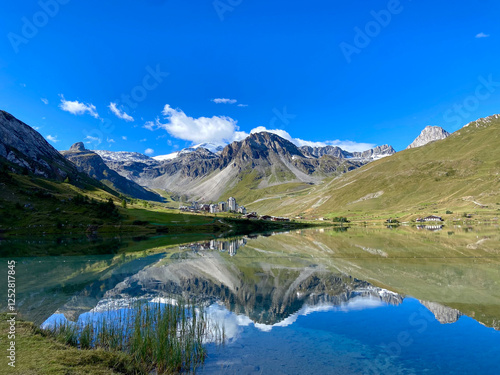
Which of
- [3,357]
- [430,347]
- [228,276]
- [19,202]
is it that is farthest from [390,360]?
[19,202]

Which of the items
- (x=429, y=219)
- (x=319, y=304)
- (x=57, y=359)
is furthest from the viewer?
(x=429, y=219)

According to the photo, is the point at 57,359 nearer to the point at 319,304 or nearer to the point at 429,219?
the point at 319,304

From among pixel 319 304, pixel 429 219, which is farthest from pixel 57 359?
pixel 429 219

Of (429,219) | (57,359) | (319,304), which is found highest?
(429,219)

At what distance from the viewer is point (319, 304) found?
106 feet

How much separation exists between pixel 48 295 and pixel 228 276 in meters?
25.0

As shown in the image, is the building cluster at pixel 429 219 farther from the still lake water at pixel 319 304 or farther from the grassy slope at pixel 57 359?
the grassy slope at pixel 57 359

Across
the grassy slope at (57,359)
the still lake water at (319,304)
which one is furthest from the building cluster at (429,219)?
the grassy slope at (57,359)

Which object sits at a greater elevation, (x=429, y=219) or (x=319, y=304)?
(x=429, y=219)

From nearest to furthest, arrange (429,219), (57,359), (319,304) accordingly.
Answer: (57,359), (319,304), (429,219)

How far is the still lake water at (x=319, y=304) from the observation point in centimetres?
1939

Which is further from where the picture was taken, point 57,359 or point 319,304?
point 319,304

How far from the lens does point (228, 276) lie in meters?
47.7

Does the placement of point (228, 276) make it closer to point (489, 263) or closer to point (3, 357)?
point (3, 357)
